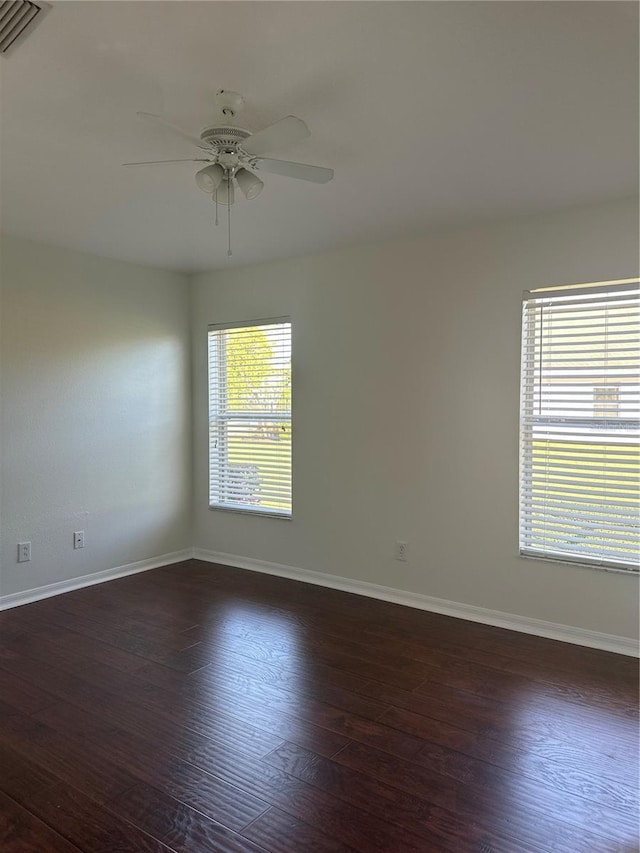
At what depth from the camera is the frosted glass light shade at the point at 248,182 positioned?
234 centimetres

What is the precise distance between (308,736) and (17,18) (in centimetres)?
270

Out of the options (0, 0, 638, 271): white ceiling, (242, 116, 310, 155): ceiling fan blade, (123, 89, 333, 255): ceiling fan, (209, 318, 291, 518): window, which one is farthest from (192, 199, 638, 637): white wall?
(242, 116, 310, 155): ceiling fan blade

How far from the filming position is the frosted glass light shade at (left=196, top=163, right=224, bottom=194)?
7.52ft

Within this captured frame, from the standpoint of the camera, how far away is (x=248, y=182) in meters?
2.35

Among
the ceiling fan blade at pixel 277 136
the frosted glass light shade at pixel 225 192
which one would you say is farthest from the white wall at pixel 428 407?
the ceiling fan blade at pixel 277 136

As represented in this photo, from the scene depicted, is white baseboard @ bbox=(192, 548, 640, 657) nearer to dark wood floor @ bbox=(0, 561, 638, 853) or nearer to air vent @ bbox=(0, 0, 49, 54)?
dark wood floor @ bbox=(0, 561, 638, 853)

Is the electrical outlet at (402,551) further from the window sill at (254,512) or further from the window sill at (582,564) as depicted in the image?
the window sill at (254,512)

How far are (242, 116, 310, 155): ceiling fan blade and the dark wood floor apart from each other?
2332mm

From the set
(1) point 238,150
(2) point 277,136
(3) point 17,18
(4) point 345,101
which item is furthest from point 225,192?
(3) point 17,18

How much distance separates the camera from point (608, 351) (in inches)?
126

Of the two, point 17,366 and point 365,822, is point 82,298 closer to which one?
point 17,366

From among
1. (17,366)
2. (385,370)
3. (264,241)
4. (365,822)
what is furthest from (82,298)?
(365,822)

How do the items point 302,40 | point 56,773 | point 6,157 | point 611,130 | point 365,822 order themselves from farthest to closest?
1. point 6,157
2. point 611,130
3. point 56,773
4. point 365,822
5. point 302,40

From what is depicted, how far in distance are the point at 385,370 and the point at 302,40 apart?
2454 mm
